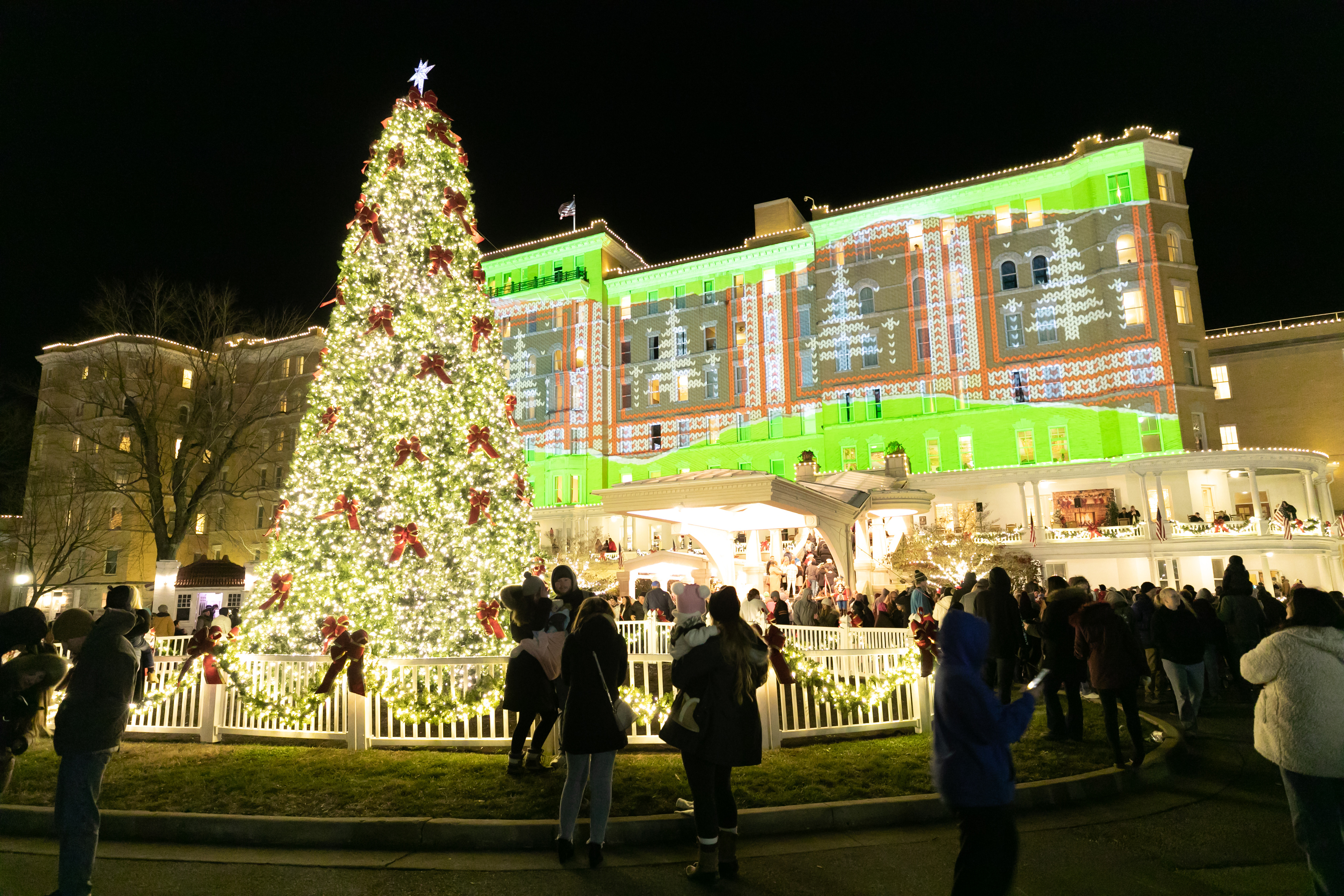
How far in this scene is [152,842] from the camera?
251 inches

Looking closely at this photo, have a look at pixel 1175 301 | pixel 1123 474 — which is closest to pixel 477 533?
pixel 1123 474

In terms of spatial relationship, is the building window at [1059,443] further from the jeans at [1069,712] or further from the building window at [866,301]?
the jeans at [1069,712]

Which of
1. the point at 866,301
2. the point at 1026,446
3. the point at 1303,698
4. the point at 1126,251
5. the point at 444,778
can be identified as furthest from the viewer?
the point at 866,301

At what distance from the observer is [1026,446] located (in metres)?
39.2

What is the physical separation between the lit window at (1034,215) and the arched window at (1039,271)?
68.2 inches

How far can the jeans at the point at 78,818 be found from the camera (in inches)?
179

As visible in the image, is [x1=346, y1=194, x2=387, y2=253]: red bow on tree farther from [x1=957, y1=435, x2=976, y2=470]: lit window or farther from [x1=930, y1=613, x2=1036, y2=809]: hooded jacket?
[x1=957, y1=435, x2=976, y2=470]: lit window

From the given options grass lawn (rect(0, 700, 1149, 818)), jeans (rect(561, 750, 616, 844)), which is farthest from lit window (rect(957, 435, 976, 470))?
jeans (rect(561, 750, 616, 844))

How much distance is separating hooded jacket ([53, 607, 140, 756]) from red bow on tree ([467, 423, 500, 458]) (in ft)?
21.7

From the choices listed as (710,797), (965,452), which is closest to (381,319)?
(710,797)

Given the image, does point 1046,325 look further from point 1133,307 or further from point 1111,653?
point 1111,653

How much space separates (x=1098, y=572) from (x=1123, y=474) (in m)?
5.18

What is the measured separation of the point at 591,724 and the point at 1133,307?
40.7 m

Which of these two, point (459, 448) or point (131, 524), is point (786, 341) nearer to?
point (459, 448)
